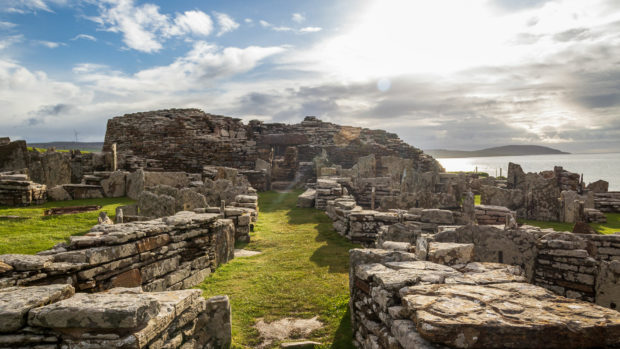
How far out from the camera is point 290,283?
6105 mm

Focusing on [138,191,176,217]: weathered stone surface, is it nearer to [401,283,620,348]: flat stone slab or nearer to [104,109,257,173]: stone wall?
[401,283,620,348]: flat stone slab

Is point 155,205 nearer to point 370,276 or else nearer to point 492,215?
point 370,276

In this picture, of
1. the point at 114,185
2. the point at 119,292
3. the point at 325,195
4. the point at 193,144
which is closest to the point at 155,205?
the point at 114,185

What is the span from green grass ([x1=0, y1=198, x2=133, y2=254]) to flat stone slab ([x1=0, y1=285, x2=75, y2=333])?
2868 millimetres

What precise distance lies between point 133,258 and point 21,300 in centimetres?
192

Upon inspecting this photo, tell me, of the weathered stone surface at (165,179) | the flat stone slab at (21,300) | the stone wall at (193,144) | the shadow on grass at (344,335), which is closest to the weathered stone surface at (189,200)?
the weathered stone surface at (165,179)

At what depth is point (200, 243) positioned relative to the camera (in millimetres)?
6324

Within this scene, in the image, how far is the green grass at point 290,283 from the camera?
4.62 meters

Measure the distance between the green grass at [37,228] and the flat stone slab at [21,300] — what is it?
2868 millimetres

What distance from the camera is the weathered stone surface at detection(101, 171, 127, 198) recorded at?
39.8ft

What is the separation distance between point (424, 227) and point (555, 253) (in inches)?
130

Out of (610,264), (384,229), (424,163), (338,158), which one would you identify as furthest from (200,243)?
(424,163)

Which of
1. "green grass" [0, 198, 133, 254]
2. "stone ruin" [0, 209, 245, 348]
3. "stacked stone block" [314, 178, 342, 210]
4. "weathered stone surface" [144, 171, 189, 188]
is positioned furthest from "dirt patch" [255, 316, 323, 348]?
"weathered stone surface" [144, 171, 189, 188]

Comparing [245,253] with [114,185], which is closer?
[245,253]
